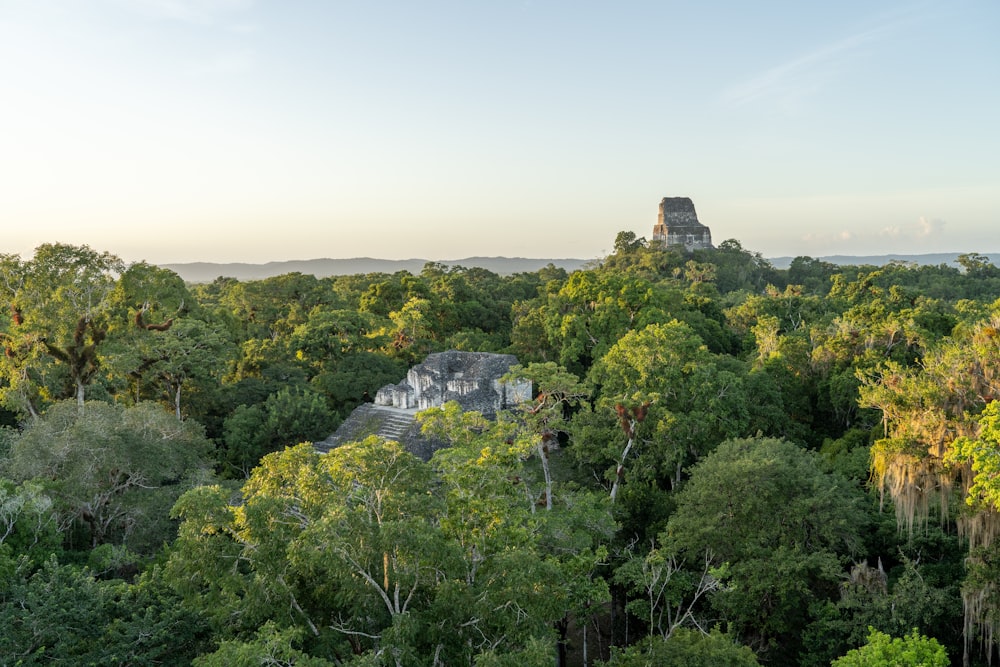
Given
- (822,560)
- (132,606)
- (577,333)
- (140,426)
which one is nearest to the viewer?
(132,606)

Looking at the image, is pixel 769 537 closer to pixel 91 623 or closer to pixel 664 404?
pixel 664 404

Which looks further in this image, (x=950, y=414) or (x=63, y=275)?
(x=63, y=275)

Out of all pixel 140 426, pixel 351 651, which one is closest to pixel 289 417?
pixel 140 426

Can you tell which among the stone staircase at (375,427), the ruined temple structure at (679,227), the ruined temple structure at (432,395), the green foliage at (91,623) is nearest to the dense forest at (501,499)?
the green foliage at (91,623)

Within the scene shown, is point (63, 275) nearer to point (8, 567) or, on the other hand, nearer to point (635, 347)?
point (8, 567)

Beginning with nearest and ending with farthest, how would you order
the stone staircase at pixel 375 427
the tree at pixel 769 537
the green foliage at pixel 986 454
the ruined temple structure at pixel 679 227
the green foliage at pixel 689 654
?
the green foliage at pixel 986 454 → the green foliage at pixel 689 654 → the tree at pixel 769 537 → the stone staircase at pixel 375 427 → the ruined temple structure at pixel 679 227

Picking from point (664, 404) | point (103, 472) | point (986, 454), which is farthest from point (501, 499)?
point (103, 472)

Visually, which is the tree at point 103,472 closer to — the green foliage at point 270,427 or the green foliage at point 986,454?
the green foliage at point 270,427
